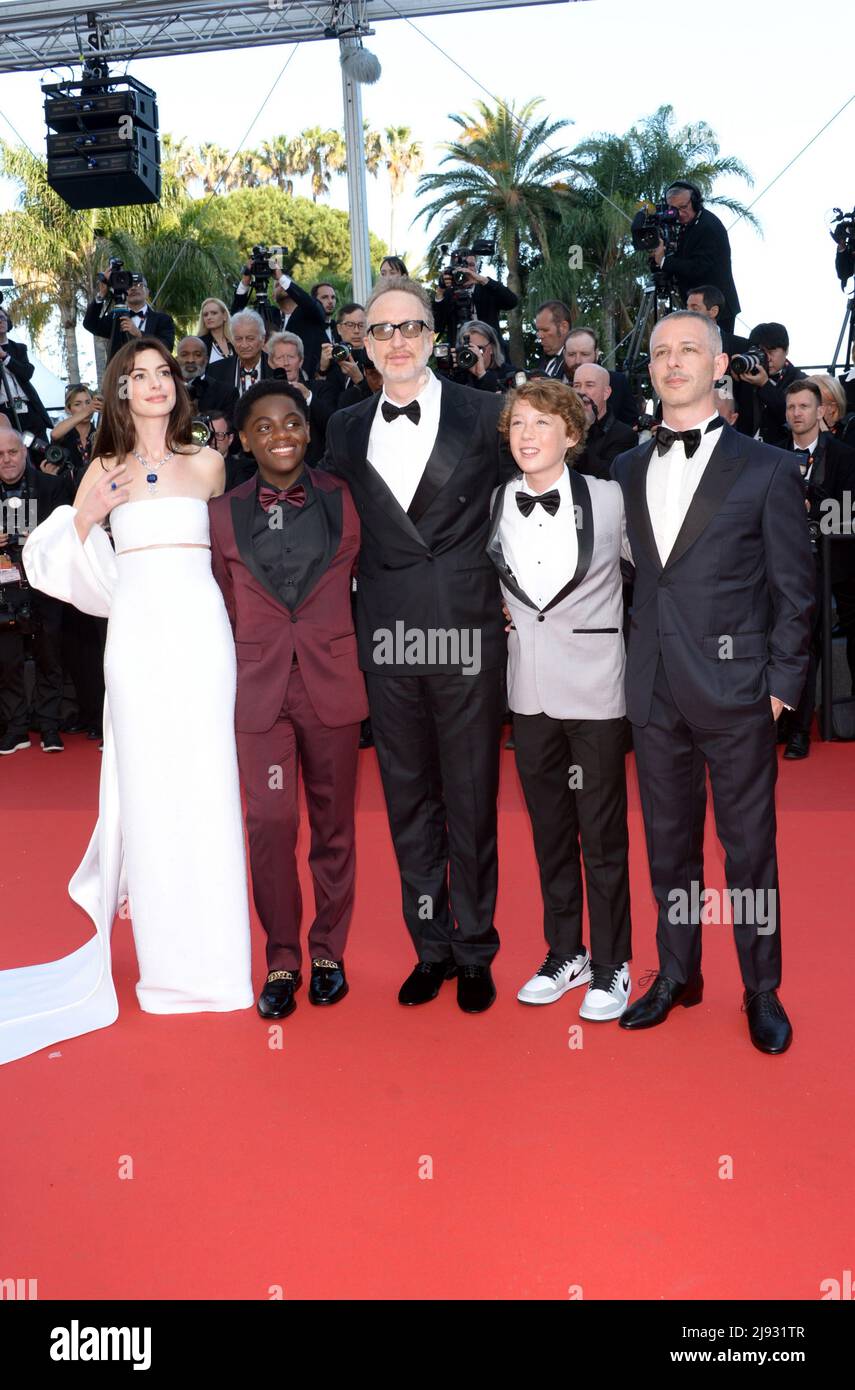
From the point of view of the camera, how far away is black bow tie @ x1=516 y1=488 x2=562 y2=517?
3.04 m

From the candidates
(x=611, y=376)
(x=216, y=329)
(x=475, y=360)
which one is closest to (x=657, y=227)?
(x=611, y=376)

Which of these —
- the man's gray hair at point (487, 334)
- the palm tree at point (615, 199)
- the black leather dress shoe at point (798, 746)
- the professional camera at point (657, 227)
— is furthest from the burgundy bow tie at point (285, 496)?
the palm tree at point (615, 199)

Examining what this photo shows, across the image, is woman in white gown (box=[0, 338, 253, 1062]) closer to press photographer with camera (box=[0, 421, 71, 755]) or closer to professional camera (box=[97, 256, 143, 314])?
press photographer with camera (box=[0, 421, 71, 755])

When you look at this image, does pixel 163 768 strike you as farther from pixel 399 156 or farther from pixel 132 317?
pixel 399 156

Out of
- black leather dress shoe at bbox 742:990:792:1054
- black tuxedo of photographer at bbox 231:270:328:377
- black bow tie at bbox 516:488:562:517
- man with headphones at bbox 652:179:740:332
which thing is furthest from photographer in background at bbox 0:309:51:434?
black leather dress shoe at bbox 742:990:792:1054

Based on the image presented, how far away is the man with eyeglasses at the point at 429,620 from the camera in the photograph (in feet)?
10.3

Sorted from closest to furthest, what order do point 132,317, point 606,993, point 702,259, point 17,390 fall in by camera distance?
point 606,993
point 702,259
point 132,317
point 17,390

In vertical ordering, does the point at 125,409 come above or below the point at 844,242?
below

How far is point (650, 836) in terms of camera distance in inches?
124

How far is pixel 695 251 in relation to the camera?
7039 mm

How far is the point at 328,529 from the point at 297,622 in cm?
26

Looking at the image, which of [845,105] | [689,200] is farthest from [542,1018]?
[845,105]

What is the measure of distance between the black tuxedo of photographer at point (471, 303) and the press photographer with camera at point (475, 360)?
1.59 feet

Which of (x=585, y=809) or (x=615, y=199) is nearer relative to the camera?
(x=585, y=809)
